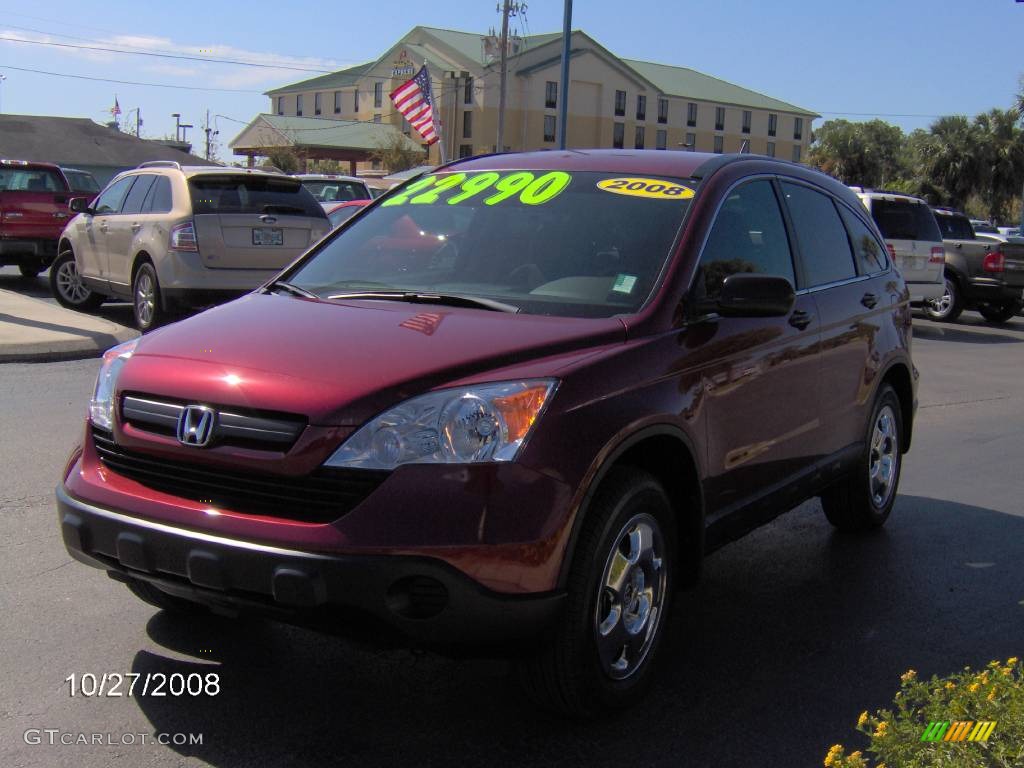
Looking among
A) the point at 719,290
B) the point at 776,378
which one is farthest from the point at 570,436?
the point at 776,378

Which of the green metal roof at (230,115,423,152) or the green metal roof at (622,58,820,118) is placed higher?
the green metal roof at (622,58,820,118)

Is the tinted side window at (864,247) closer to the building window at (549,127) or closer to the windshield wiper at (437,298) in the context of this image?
the windshield wiper at (437,298)

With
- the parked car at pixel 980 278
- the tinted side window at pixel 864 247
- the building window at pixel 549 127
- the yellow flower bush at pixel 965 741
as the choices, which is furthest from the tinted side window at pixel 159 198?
the building window at pixel 549 127

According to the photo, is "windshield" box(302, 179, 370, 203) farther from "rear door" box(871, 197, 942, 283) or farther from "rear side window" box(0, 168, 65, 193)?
"rear door" box(871, 197, 942, 283)

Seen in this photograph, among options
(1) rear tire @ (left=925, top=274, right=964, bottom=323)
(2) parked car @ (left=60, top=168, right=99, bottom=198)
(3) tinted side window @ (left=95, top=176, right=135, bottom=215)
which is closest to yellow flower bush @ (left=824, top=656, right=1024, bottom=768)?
(3) tinted side window @ (left=95, top=176, right=135, bottom=215)

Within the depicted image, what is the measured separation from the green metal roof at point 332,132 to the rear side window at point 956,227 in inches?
2152

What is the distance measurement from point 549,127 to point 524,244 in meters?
77.8

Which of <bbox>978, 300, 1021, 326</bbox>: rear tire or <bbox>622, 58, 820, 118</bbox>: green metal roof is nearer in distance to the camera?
<bbox>978, 300, 1021, 326</bbox>: rear tire

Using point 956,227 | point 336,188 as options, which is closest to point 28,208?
point 336,188

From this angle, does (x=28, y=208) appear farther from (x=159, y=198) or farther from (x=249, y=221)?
(x=249, y=221)

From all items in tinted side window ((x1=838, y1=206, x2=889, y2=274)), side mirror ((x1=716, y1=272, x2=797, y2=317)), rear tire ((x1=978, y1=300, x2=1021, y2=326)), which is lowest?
rear tire ((x1=978, y1=300, x2=1021, y2=326))

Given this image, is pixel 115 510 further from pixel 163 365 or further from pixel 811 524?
pixel 811 524

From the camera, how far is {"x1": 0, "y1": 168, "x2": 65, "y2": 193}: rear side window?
18219 millimetres

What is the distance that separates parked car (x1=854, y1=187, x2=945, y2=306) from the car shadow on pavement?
12001 mm
